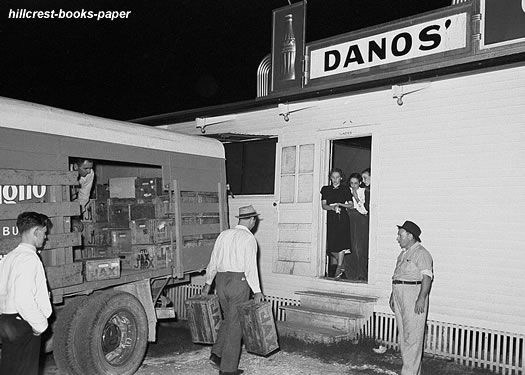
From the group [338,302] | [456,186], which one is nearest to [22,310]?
[338,302]

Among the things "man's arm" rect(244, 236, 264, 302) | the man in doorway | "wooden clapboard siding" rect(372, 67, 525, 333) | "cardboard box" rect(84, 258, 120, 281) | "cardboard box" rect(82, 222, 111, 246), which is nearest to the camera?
"cardboard box" rect(84, 258, 120, 281)

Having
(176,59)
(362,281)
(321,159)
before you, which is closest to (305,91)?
(321,159)

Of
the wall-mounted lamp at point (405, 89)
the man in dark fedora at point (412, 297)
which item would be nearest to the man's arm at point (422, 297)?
the man in dark fedora at point (412, 297)

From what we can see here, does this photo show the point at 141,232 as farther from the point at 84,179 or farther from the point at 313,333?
the point at 313,333

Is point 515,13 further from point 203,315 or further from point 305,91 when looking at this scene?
point 203,315

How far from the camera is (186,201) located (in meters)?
7.89

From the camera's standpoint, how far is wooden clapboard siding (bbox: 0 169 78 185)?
5.45 m

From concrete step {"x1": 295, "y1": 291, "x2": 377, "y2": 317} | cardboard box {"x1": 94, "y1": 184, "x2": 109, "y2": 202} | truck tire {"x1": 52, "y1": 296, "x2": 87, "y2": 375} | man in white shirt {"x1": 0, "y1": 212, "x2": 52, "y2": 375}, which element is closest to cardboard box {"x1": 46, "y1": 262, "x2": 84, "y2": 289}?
truck tire {"x1": 52, "y1": 296, "x2": 87, "y2": 375}

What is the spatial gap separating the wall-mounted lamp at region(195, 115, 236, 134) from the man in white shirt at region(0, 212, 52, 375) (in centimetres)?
650

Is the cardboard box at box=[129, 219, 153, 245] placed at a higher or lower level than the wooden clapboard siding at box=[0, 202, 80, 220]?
lower

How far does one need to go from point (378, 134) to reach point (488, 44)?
6.79 feet

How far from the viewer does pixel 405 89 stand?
8.19 meters

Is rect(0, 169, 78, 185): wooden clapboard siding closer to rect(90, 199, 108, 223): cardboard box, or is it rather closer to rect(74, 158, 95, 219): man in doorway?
rect(74, 158, 95, 219): man in doorway

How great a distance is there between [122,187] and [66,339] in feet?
9.27
